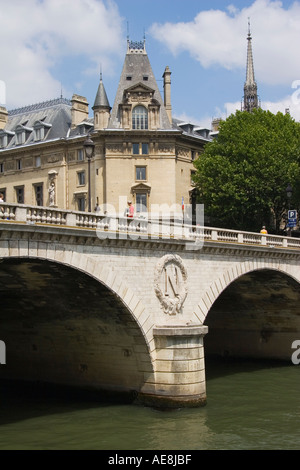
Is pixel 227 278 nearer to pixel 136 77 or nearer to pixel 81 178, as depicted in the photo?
pixel 136 77

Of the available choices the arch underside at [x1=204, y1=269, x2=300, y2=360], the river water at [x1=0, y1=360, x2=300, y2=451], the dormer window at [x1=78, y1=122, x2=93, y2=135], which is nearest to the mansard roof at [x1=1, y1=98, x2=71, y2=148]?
the dormer window at [x1=78, y1=122, x2=93, y2=135]

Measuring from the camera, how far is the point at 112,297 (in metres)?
28.1

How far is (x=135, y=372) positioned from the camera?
3003cm

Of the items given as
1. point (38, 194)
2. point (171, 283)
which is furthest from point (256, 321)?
point (38, 194)

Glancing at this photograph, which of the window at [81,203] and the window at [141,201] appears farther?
the window at [81,203]

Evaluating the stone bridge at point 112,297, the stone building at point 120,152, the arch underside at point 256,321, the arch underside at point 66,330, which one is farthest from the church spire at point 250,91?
the arch underside at point 66,330

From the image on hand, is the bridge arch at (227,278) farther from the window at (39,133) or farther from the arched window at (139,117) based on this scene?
the window at (39,133)

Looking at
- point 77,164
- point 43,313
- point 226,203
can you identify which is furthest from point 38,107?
point 43,313

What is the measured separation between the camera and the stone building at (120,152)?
58406mm

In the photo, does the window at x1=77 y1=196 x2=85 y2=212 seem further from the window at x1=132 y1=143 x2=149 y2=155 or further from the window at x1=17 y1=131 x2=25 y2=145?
the window at x1=17 y1=131 x2=25 y2=145

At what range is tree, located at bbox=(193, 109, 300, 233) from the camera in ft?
178

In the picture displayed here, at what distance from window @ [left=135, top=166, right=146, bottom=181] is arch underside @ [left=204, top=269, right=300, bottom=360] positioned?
16662 millimetres

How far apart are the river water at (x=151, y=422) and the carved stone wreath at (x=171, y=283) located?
4430mm

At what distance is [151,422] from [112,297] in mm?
5088
